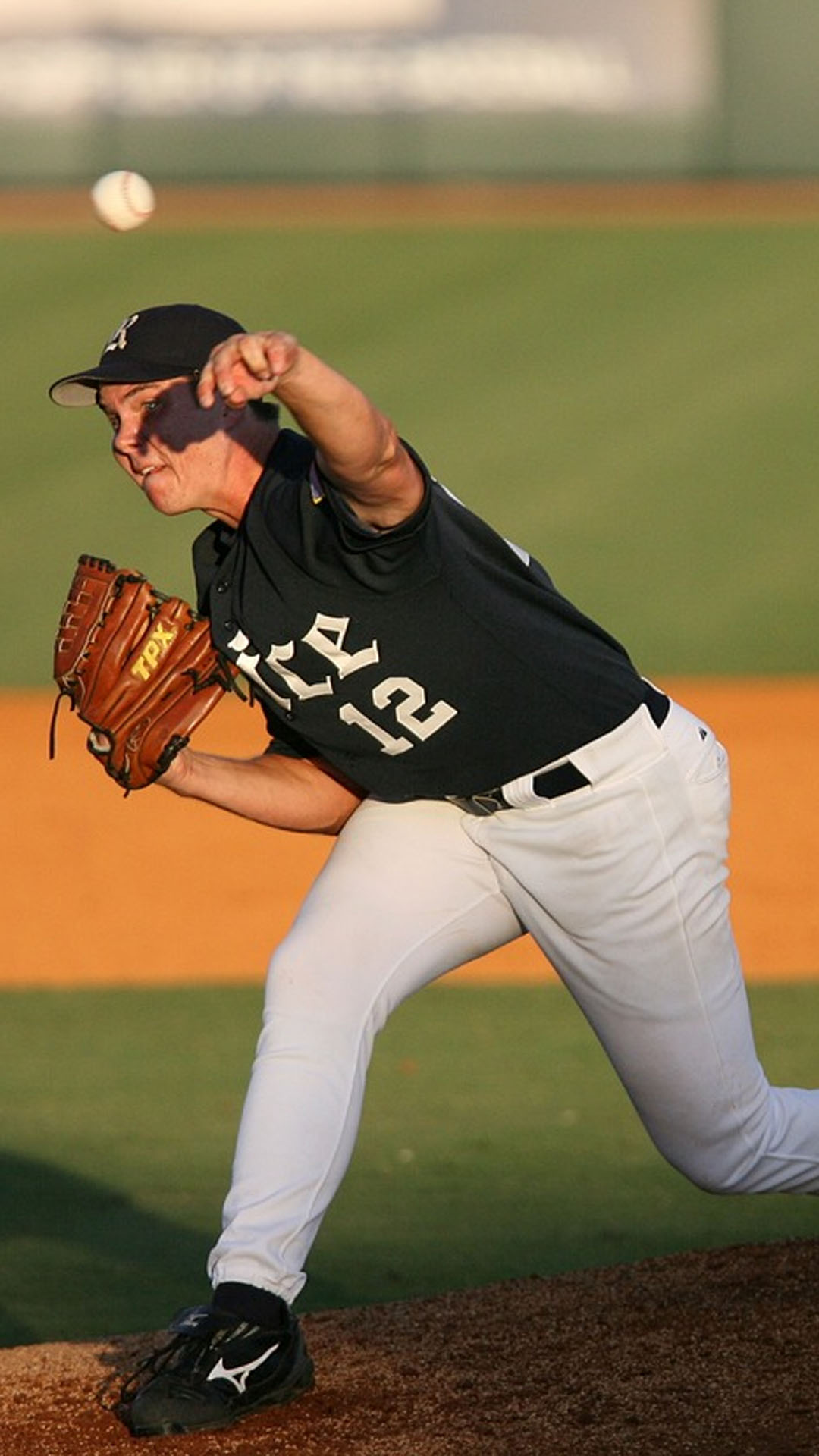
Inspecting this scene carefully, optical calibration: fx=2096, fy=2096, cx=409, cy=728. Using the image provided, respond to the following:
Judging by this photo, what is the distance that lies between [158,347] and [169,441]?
0.45 ft

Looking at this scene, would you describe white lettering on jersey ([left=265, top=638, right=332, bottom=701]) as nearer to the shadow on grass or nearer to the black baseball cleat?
the black baseball cleat

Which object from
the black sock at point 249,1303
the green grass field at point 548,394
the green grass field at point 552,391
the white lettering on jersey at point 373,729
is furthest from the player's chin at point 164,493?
the green grass field at point 552,391

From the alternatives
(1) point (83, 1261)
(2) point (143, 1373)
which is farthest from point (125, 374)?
(1) point (83, 1261)

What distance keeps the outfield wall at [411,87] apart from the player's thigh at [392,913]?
10541 mm

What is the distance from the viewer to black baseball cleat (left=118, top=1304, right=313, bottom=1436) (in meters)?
2.89

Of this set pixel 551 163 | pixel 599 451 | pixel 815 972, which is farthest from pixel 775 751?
pixel 551 163

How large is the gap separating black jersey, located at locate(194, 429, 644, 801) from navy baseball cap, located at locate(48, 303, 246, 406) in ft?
0.71

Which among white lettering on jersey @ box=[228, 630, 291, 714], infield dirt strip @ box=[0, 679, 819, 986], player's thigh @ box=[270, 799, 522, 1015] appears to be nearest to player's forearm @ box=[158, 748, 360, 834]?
player's thigh @ box=[270, 799, 522, 1015]

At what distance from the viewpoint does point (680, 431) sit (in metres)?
13.6

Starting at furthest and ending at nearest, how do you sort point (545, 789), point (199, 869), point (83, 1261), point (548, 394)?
point (548, 394) < point (199, 869) < point (83, 1261) < point (545, 789)

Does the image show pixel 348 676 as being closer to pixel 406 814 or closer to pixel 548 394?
pixel 406 814

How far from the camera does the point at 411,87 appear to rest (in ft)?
42.7

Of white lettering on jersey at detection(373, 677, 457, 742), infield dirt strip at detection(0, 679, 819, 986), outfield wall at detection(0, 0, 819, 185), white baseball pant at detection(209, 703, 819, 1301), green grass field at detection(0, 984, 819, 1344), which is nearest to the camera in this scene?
white lettering on jersey at detection(373, 677, 457, 742)

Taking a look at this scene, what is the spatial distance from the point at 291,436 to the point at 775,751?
6937 millimetres
